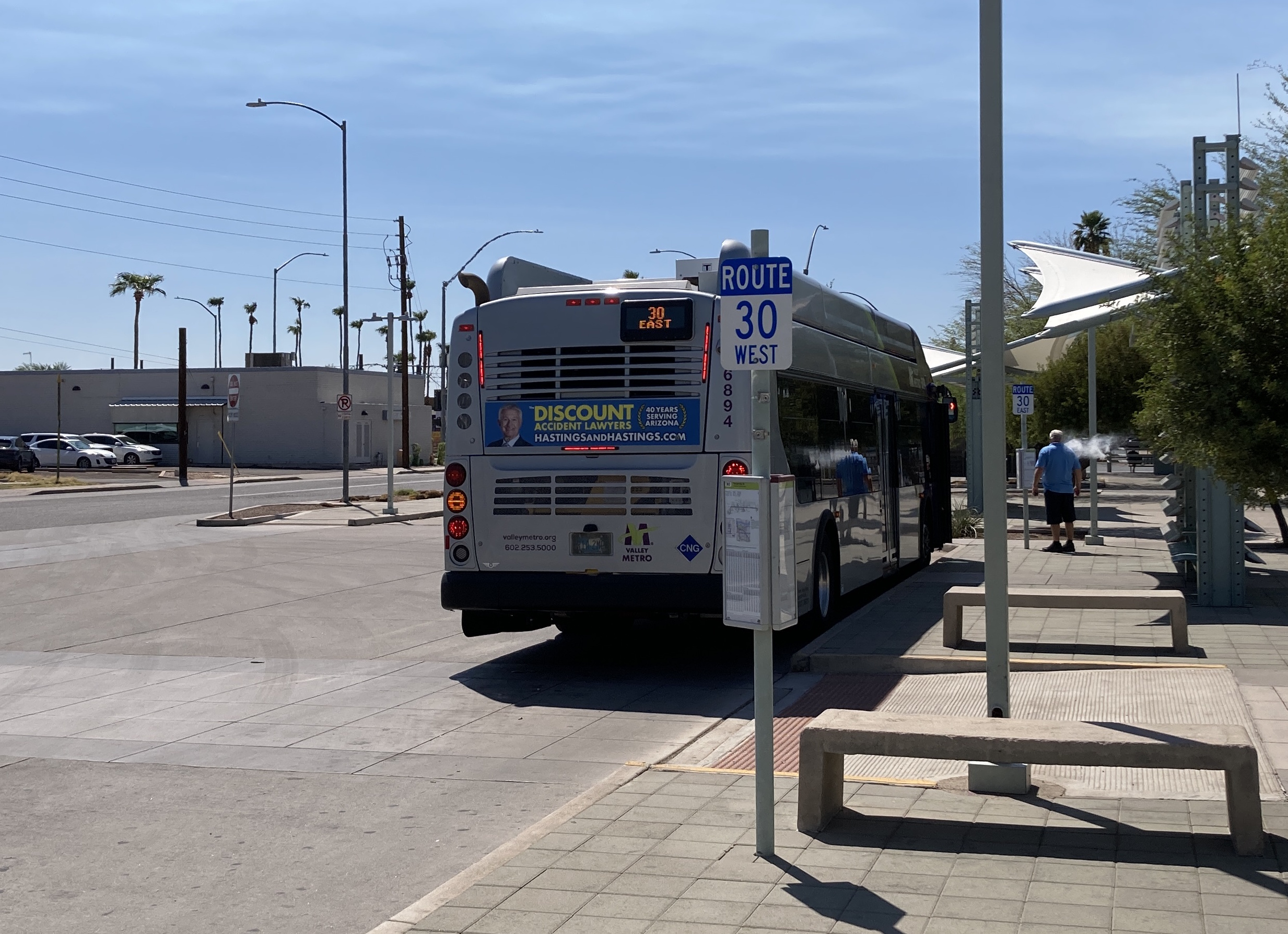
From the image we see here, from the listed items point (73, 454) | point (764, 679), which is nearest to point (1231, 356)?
point (764, 679)

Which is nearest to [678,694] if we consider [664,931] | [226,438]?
[664,931]

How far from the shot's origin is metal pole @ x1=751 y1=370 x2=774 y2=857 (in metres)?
5.62

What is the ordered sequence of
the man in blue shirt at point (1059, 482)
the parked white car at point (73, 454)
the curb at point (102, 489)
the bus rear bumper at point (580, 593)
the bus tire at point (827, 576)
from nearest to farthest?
the bus rear bumper at point (580, 593) < the bus tire at point (827, 576) < the man in blue shirt at point (1059, 482) < the curb at point (102, 489) < the parked white car at point (73, 454)

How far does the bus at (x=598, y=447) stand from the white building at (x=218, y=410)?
194ft

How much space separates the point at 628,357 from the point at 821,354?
2678 millimetres

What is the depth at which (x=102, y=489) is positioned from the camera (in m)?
46.7

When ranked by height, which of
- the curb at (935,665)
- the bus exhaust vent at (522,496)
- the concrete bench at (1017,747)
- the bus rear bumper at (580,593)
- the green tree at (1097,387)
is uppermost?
the green tree at (1097,387)

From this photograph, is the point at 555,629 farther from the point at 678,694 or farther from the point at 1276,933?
the point at 1276,933

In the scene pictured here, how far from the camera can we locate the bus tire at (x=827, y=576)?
12.3 meters

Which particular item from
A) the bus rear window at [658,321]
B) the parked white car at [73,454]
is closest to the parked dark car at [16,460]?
the parked white car at [73,454]

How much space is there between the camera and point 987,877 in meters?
5.29

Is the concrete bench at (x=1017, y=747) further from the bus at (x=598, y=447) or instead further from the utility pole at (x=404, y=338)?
the utility pole at (x=404, y=338)

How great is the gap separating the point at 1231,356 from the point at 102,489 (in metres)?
43.2

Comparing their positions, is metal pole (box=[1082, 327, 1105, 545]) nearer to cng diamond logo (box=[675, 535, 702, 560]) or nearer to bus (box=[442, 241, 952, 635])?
bus (box=[442, 241, 952, 635])
